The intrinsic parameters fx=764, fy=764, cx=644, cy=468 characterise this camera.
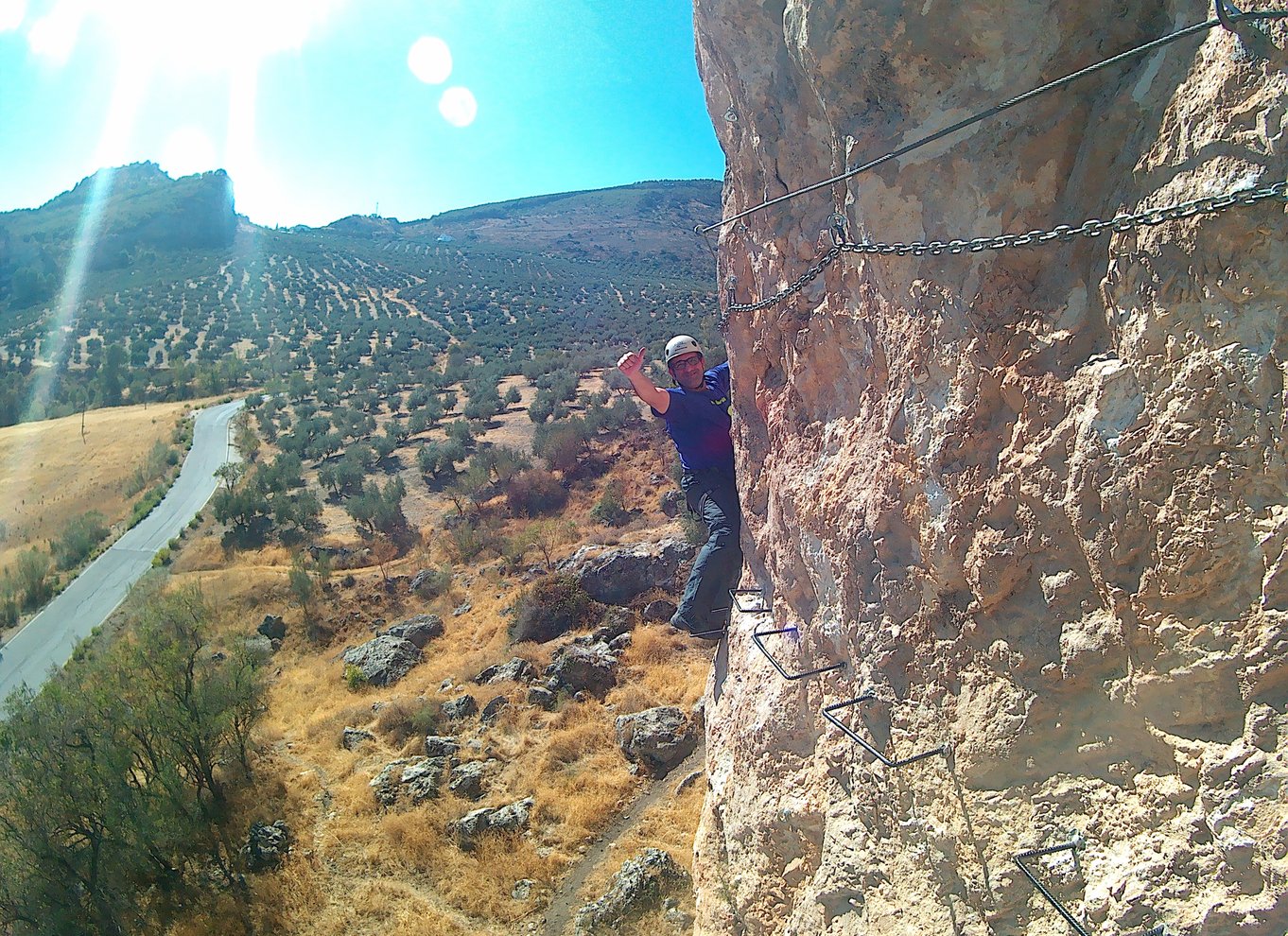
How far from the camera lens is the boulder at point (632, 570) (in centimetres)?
1300

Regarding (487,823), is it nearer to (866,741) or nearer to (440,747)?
(440,747)

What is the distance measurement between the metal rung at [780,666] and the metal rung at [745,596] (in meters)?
0.17

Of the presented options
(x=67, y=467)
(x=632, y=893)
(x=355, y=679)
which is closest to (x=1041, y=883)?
(x=632, y=893)

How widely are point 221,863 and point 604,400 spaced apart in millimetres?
19652

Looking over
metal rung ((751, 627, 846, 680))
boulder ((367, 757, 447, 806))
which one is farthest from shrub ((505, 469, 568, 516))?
metal rung ((751, 627, 846, 680))

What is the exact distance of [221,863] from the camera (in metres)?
8.02

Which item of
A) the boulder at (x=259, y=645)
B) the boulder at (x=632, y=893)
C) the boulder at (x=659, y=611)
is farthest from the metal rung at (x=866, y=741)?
the boulder at (x=259, y=645)

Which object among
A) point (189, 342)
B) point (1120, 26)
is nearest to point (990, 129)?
point (1120, 26)

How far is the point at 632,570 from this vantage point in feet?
43.2

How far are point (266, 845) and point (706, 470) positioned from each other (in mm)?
6932

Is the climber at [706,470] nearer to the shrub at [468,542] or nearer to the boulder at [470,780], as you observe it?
the boulder at [470,780]

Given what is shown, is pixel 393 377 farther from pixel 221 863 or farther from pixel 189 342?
pixel 221 863

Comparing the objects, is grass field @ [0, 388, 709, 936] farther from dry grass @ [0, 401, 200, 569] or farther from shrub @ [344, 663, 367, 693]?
dry grass @ [0, 401, 200, 569]

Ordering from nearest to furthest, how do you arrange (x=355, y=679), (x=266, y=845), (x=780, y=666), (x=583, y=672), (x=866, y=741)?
(x=866, y=741) < (x=780, y=666) < (x=266, y=845) < (x=583, y=672) < (x=355, y=679)
